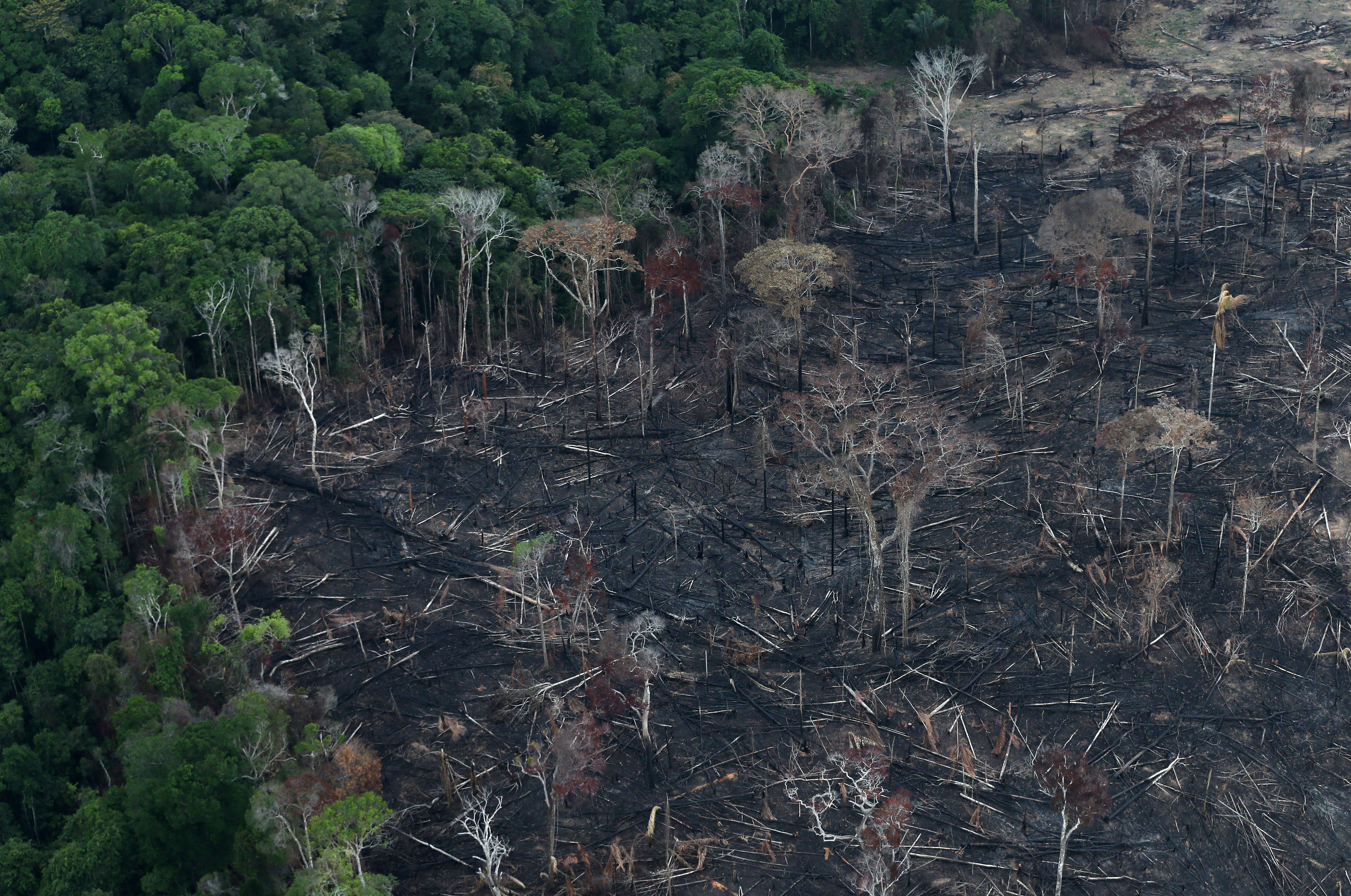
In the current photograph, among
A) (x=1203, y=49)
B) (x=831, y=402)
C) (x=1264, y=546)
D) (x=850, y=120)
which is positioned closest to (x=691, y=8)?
(x=850, y=120)

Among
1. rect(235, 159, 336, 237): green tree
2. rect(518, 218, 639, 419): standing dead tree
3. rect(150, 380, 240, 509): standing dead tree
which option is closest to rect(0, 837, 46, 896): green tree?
rect(150, 380, 240, 509): standing dead tree

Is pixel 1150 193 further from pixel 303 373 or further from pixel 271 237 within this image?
pixel 271 237

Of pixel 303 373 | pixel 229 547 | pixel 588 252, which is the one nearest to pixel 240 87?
pixel 303 373

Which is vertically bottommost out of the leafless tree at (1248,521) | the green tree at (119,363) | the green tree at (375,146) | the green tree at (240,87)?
the leafless tree at (1248,521)

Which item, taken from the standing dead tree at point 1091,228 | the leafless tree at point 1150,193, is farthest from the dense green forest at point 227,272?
the leafless tree at point 1150,193

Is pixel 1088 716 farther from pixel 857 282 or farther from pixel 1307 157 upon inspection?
pixel 1307 157

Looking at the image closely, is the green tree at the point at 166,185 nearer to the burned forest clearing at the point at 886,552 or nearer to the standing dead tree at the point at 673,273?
the burned forest clearing at the point at 886,552
